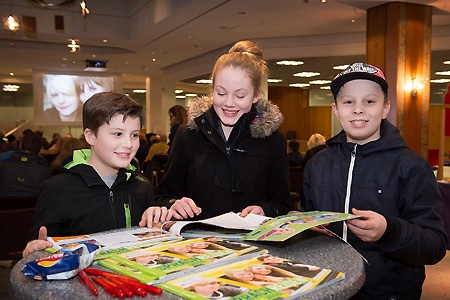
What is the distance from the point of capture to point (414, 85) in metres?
7.97

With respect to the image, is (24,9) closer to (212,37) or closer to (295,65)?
(212,37)

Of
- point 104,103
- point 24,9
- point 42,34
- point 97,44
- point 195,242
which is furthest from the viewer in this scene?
point 97,44

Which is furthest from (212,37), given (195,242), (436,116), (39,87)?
(436,116)

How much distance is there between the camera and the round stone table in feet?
2.70

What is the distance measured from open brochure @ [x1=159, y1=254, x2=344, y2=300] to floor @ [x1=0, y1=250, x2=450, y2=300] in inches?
130

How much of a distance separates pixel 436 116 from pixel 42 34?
15.0 m

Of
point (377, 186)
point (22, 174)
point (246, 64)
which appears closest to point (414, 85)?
point (22, 174)

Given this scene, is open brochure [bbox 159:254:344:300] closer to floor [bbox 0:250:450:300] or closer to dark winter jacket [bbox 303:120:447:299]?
dark winter jacket [bbox 303:120:447:299]

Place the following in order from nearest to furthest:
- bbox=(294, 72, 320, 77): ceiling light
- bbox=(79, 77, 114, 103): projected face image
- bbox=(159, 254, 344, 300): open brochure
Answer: bbox=(159, 254, 344, 300): open brochure
bbox=(294, 72, 320, 77): ceiling light
bbox=(79, 77, 114, 103): projected face image

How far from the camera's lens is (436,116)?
18.4 metres

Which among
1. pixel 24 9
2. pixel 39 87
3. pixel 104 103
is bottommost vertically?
pixel 104 103

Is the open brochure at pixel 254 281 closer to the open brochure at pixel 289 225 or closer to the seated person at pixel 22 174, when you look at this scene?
the open brochure at pixel 289 225

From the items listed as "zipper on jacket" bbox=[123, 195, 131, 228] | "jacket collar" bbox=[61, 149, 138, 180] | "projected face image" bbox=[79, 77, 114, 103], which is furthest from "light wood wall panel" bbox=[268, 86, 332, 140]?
"zipper on jacket" bbox=[123, 195, 131, 228]

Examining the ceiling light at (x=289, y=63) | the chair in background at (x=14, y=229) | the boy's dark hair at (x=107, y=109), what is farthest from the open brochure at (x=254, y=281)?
the ceiling light at (x=289, y=63)
